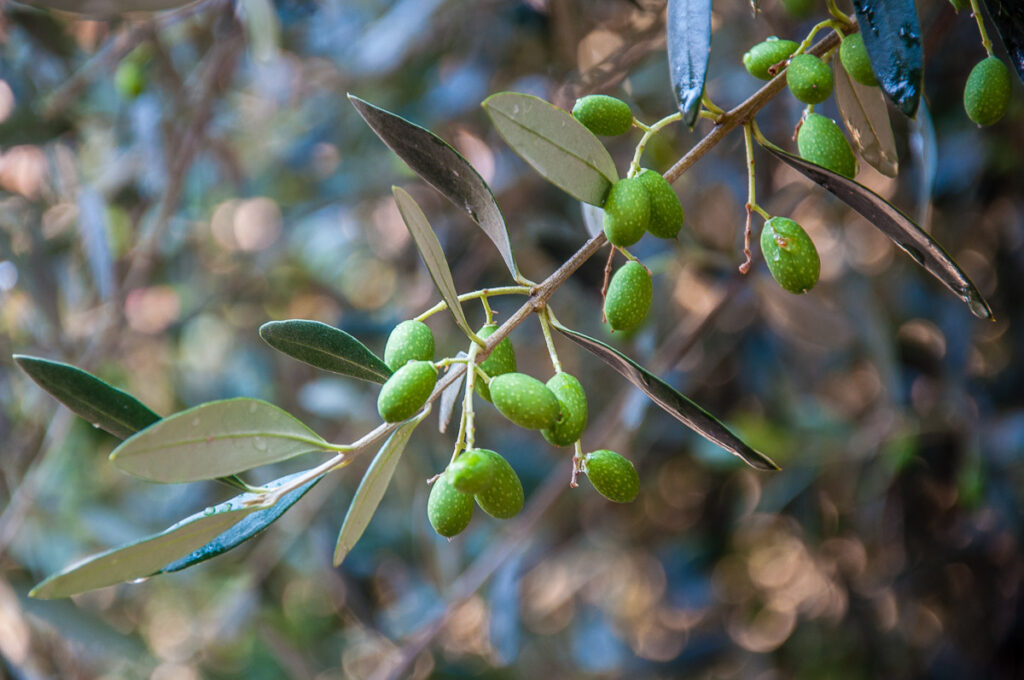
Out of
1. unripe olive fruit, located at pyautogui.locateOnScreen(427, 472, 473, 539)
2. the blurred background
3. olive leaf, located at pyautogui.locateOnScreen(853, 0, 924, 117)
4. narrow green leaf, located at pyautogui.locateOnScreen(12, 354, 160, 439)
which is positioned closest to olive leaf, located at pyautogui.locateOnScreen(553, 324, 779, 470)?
unripe olive fruit, located at pyautogui.locateOnScreen(427, 472, 473, 539)

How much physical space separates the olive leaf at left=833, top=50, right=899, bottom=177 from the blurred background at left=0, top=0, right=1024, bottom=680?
51 centimetres

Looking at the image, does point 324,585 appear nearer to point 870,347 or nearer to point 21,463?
point 21,463

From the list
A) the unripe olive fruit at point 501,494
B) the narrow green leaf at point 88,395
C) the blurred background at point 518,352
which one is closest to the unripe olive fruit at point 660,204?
the unripe olive fruit at point 501,494

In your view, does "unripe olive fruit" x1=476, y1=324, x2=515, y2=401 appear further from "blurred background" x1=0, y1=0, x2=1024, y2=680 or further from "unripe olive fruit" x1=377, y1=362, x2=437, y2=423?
"blurred background" x1=0, y1=0, x2=1024, y2=680

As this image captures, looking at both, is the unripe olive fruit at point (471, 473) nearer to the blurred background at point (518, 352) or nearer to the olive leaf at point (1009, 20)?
the olive leaf at point (1009, 20)

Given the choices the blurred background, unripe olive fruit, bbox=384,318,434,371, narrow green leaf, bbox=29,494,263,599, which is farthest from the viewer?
the blurred background

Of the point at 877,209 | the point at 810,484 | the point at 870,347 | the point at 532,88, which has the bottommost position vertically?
the point at 810,484

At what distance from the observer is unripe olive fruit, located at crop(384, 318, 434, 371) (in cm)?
64

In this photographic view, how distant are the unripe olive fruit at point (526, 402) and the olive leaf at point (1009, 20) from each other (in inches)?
18.1

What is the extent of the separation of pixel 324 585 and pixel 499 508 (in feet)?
7.16

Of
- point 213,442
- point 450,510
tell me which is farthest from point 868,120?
point 213,442

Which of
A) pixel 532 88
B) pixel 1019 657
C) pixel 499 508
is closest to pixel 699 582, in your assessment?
pixel 1019 657

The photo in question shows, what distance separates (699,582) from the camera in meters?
2.22

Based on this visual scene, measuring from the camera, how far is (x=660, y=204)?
0.62 metres
